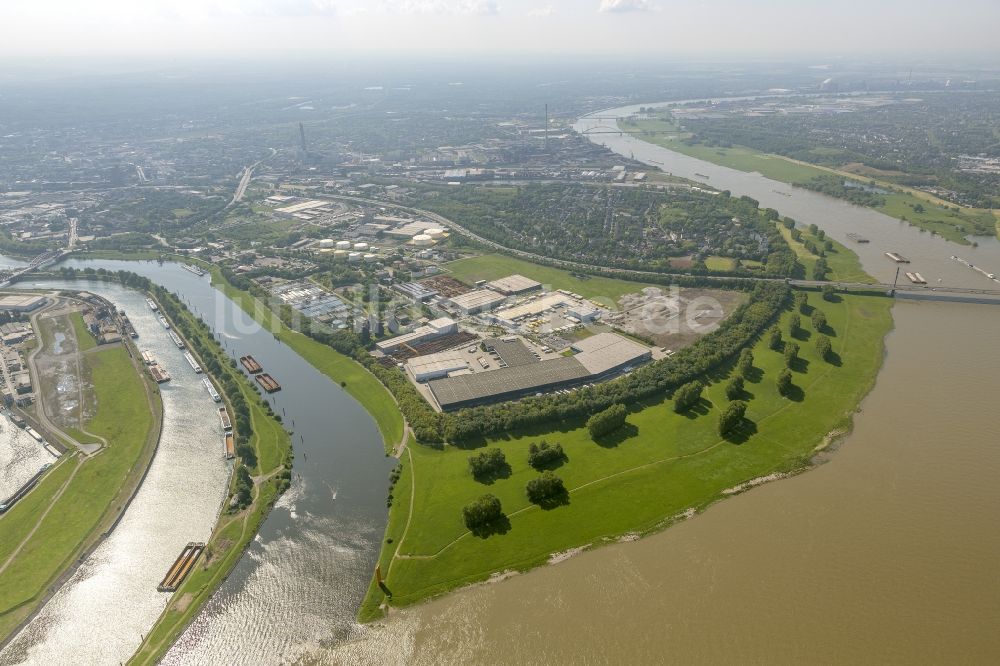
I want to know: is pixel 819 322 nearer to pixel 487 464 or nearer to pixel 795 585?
pixel 795 585

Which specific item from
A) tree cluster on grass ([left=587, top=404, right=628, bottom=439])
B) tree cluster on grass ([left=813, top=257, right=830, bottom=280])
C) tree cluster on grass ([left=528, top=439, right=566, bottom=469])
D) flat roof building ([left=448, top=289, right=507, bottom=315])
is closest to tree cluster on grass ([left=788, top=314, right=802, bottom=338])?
tree cluster on grass ([left=813, top=257, right=830, bottom=280])

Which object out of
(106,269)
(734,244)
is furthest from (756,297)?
(106,269)

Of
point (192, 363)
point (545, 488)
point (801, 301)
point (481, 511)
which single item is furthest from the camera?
point (801, 301)

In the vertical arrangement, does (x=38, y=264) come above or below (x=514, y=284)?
below

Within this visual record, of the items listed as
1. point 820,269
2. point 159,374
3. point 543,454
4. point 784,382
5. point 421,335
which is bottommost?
point 159,374

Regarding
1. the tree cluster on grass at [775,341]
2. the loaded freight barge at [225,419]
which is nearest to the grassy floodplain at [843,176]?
the tree cluster on grass at [775,341]

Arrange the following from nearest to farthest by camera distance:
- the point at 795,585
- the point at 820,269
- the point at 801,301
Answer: the point at 795,585
the point at 801,301
the point at 820,269

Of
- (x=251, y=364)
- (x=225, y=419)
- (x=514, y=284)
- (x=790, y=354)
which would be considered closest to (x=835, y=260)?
(x=790, y=354)
